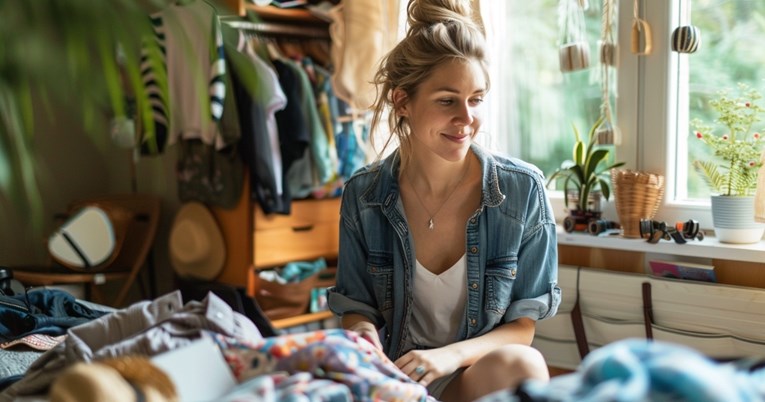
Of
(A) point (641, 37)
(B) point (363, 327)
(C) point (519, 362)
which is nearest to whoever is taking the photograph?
(C) point (519, 362)

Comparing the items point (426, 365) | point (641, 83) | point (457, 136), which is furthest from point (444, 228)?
point (641, 83)

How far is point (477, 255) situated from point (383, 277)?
0.77ft

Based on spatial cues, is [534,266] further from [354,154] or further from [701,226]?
[354,154]

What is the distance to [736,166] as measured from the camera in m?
2.37

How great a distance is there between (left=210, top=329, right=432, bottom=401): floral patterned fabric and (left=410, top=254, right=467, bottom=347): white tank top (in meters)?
0.59

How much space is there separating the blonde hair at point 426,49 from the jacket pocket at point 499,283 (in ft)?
1.16

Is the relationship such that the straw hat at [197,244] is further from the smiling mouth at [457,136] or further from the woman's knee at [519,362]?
the woman's knee at [519,362]

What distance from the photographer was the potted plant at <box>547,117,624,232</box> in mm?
2689

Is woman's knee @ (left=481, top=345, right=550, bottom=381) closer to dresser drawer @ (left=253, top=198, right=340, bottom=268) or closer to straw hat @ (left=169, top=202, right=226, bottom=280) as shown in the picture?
dresser drawer @ (left=253, top=198, right=340, bottom=268)

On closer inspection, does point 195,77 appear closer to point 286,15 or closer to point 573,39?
point 573,39

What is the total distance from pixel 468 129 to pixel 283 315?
73.0 inches

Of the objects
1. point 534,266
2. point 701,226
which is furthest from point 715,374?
point 701,226

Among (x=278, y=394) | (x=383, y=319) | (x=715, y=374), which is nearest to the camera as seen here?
(x=715, y=374)

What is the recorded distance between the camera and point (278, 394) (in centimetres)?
99
